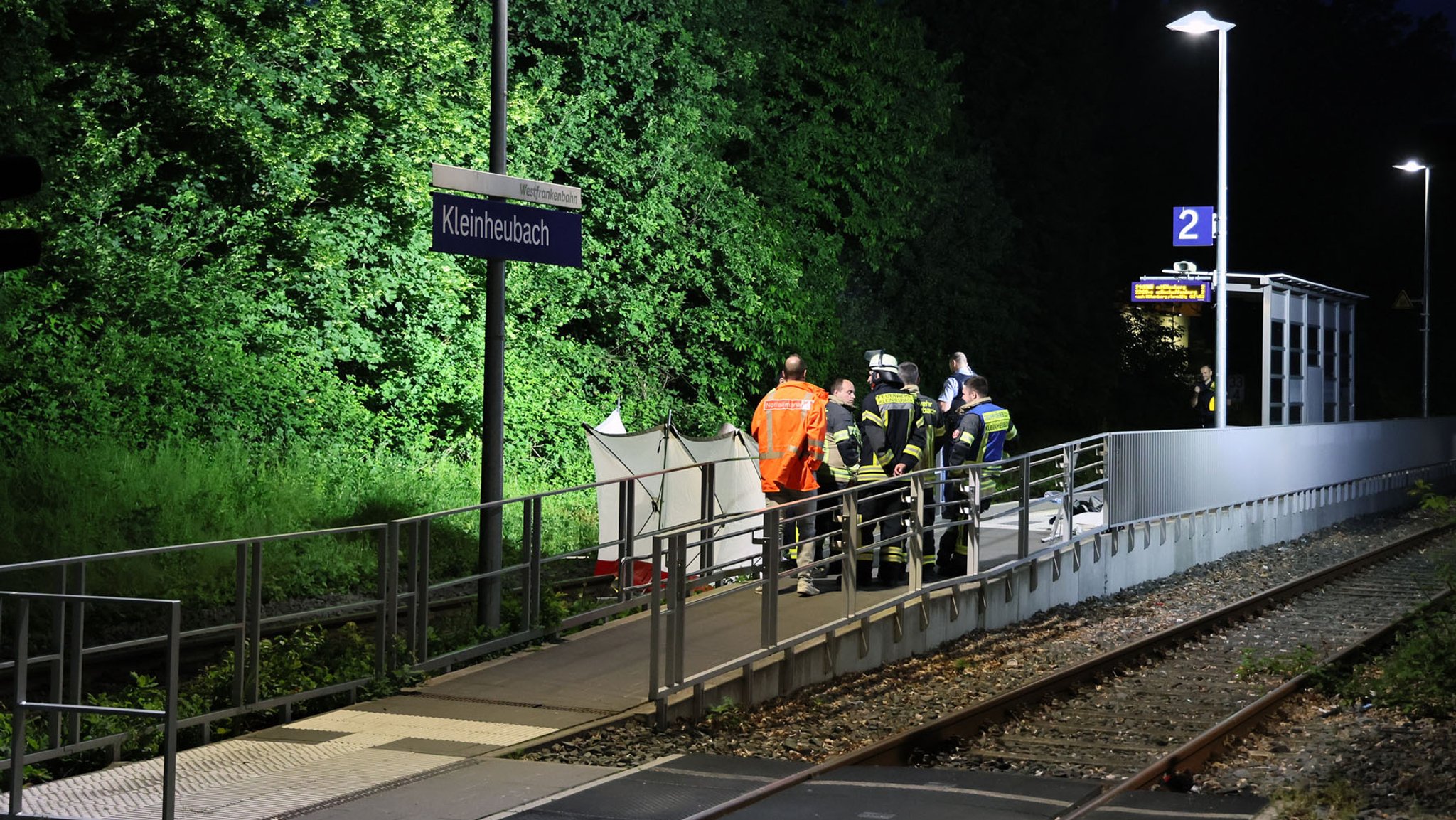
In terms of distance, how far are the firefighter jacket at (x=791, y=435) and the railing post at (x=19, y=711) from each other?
7050 millimetres

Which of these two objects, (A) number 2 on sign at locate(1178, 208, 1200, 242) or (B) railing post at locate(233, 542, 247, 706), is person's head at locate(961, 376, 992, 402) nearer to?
(B) railing post at locate(233, 542, 247, 706)

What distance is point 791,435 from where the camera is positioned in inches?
521

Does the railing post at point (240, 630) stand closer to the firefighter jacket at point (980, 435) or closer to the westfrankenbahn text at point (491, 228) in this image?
the westfrankenbahn text at point (491, 228)

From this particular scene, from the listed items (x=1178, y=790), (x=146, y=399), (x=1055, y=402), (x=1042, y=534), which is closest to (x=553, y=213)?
(x=1178, y=790)

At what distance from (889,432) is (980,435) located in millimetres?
1311

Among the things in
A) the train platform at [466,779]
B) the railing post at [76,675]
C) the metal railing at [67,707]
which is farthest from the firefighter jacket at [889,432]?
the railing post at [76,675]

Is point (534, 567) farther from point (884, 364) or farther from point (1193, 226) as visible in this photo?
point (1193, 226)

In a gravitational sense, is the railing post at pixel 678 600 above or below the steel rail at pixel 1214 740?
above

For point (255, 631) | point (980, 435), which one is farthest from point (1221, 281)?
point (255, 631)

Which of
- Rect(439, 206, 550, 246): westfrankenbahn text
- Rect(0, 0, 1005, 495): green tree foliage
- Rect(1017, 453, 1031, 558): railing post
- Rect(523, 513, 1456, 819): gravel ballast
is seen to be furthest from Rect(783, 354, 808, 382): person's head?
Rect(0, 0, 1005, 495): green tree foliage

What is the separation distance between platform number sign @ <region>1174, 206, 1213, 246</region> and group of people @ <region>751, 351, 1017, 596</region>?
10616mm

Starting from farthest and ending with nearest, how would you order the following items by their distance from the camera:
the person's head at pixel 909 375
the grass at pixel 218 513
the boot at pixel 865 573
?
the grass at pixel 218 513 < the person's head at pixel 909 375 < the boot at pixel 865 573

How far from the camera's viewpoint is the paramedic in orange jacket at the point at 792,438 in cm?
1316

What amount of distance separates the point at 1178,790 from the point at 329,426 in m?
15.4
